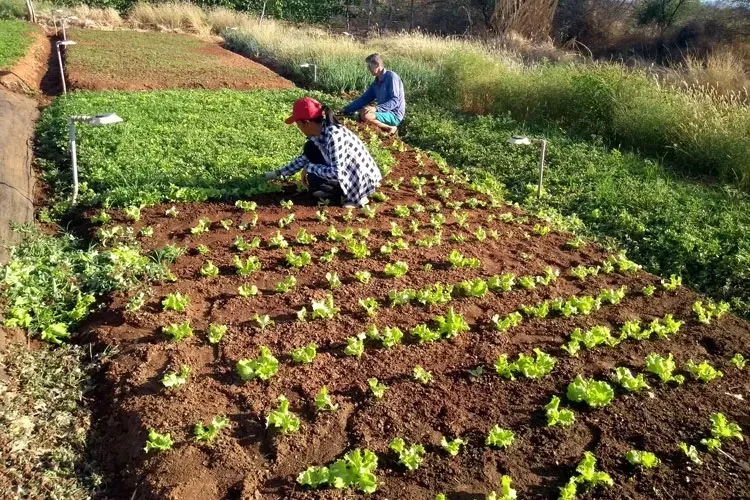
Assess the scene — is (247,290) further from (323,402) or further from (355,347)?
(323,402)

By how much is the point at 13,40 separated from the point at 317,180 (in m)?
14.0

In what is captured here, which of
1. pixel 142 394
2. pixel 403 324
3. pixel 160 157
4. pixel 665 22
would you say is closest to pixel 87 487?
pixel 142 394

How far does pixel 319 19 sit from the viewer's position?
3175cm

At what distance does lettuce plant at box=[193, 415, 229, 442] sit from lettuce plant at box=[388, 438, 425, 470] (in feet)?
3.30

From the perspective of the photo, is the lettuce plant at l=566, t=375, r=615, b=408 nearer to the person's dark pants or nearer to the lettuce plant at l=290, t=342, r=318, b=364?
the lettuce plant at l=290, t=342, r=318, b=364

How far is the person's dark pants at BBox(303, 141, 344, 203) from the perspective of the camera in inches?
277

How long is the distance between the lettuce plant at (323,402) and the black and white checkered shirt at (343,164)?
336 cm

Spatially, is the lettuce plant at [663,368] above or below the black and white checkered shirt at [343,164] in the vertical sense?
below

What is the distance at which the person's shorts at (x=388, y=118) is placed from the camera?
34.1 feet

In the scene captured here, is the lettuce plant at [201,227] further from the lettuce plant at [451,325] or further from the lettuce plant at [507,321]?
the lettuce plant at [507,321]

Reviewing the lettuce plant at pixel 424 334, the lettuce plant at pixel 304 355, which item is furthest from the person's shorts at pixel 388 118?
the lettuce plant at pixel 304 355

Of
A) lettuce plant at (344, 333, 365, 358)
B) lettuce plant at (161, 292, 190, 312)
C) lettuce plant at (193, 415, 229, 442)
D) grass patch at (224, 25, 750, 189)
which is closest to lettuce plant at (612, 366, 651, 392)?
lettuce plant at (344, 333, 365, 358)

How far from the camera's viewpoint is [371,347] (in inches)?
184

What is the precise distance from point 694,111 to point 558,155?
2.23 meters
